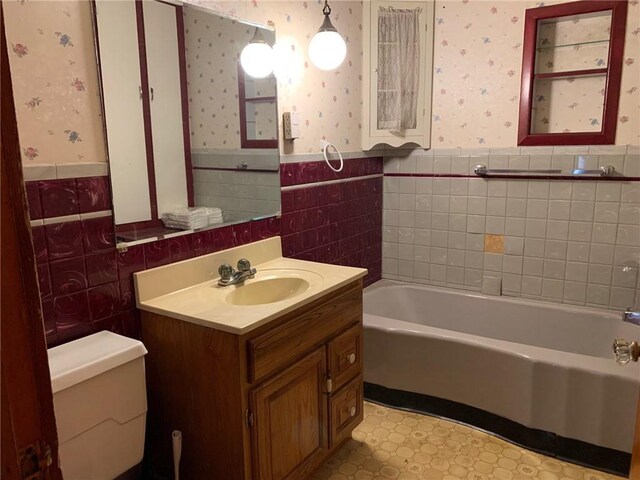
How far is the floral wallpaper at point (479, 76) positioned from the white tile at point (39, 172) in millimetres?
2159

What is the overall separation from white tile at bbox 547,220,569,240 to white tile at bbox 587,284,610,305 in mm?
303

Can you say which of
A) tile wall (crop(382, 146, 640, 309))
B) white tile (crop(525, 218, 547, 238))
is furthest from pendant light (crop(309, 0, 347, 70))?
white tile (crop(525, 218, 547, 238))

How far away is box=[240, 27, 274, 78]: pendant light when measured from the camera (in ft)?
7.08

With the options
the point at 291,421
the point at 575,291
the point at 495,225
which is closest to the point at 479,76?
the point at 495,225

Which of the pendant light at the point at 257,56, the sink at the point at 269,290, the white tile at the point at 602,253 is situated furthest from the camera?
the white tile at the point at 602,253

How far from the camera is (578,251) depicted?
107 inches

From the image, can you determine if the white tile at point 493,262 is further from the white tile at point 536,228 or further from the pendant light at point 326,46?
the pendant light at point 326,46

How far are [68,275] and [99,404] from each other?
1.32 ft

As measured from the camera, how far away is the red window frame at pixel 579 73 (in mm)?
2414

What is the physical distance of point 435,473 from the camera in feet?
6.72

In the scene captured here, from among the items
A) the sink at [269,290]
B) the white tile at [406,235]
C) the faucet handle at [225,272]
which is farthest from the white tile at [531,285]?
the faucet handle at [225,272]

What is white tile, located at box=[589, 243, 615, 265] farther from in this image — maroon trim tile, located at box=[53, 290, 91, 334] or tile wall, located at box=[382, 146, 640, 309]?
maroon trim tile, located at box=[53, 290, 91, 334]

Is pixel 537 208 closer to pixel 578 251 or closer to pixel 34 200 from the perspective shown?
pixel 578 251

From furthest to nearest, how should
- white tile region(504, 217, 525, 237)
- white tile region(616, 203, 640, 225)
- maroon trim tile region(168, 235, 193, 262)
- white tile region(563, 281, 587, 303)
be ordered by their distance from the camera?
white tile region(504, 217, 525, 237) → white tile region(563, 281, 587, 303) → white tile region(616, 203, 640, 225) → maroon trim tile region(168, 235, 193, 262)
